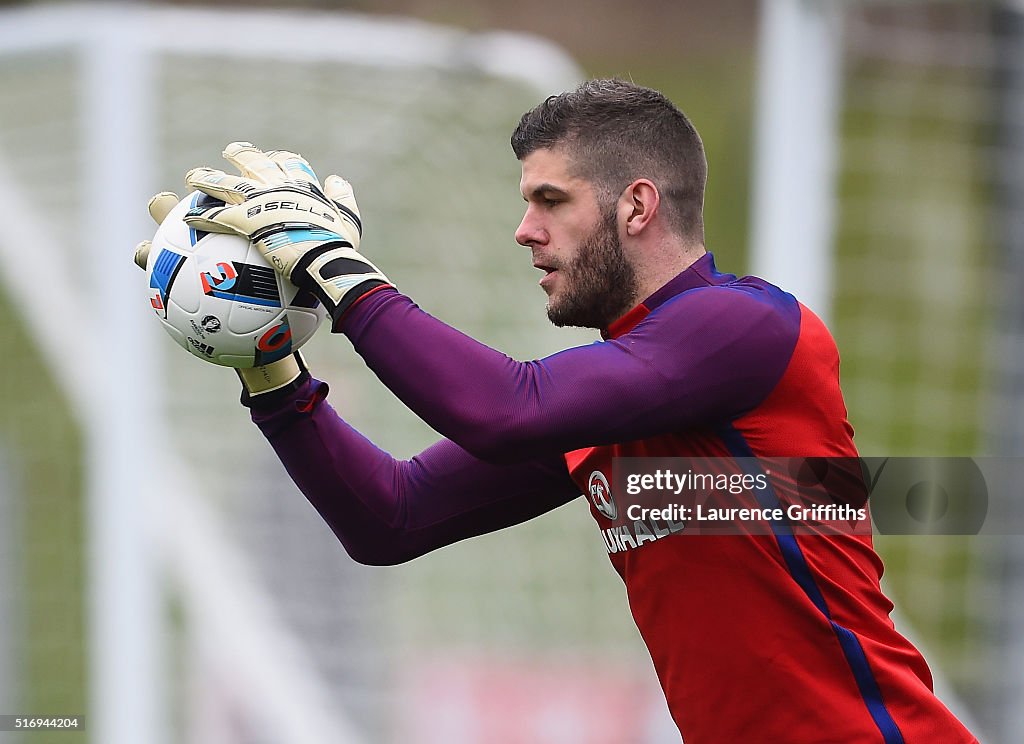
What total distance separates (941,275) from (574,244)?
11.7 ft

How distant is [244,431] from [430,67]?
5.35 feet

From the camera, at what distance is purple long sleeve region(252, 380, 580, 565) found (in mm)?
3695

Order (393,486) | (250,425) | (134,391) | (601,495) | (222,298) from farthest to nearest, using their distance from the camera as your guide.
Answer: (250,425) < (134,391) < (393,486) < (601,495) < (222,298)

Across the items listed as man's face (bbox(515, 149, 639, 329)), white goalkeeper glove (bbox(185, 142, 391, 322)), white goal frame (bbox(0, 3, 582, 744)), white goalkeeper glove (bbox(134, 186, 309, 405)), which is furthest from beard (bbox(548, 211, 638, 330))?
white goal frame (bbox(0, 3, 582, 744))

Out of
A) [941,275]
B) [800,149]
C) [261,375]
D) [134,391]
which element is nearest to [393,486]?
[261,375]

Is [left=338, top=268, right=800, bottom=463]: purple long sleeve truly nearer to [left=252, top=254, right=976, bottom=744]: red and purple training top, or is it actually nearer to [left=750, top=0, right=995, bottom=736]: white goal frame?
[left=252, top=254, right=976, bottom=744]: red and purple training top

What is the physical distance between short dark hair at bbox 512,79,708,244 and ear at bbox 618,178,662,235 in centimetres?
2

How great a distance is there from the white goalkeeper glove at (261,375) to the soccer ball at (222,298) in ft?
0.39

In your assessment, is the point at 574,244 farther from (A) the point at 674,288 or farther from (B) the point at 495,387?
(B) the point at 495,387

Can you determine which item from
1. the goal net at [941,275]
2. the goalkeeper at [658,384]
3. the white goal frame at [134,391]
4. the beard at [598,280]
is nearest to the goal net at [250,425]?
the white goal frame at [134,391]

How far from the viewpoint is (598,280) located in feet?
11.1

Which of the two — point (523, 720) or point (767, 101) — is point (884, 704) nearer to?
point (767, 101)

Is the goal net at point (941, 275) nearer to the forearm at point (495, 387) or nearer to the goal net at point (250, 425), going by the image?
the goal net at point (250, 425)

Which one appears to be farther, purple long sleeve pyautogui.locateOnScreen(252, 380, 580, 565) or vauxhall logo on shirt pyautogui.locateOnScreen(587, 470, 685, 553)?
purple long sleeve pyautogui.locateOnScreen(252, 380, 580, 565)
